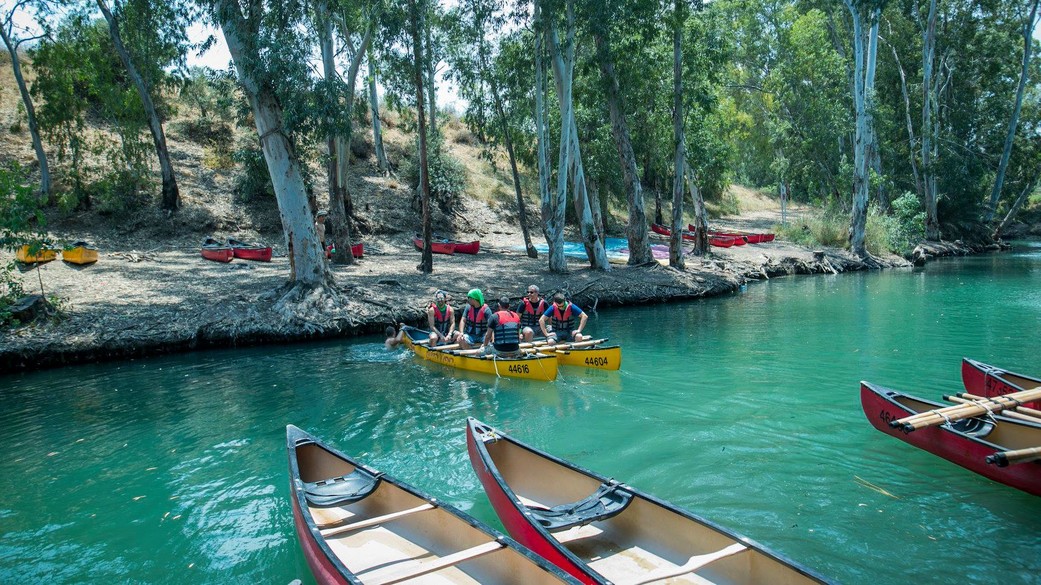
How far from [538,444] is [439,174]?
27.1 meters

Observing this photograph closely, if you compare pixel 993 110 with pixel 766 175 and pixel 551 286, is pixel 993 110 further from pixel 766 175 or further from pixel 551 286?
pixel 551 286

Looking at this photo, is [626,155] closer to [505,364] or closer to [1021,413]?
[505,364]

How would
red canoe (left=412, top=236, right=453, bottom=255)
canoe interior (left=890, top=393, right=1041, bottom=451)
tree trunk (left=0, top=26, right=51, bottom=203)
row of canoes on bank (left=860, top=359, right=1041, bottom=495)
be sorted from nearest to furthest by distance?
1. row of canoes on bank (left=860, top=359, right=1041, bottom=495)
2. canoe interior (left=890, top=393, right=1041, bottom=451)
3. tree trunk (left=0, top=26, right=51, bottom=203)
4. red canoe (left=412, top=236, right=453, bottom=255)

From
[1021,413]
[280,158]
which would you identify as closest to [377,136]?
[280,158]

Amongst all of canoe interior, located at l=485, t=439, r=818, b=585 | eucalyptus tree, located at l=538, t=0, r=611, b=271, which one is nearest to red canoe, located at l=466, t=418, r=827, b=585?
canoe interior, located at l=485, t=439, r=818, b=585

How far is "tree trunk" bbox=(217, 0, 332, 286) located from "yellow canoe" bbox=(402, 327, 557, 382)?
5.42 meters

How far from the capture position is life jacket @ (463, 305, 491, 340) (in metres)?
14.4

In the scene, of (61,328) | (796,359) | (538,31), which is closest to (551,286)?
(538,31)

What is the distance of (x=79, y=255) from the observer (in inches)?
790

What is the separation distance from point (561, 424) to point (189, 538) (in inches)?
209

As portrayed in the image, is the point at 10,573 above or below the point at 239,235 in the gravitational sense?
below

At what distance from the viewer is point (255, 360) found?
1542cm

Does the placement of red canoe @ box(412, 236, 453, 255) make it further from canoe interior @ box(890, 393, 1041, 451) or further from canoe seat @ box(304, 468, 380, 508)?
canoe interior @ box(890, 393, 1041, 451)

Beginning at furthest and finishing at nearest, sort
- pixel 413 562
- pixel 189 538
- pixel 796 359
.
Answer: pixel 796 359 < pixel 189 538 < pixel 413 562
